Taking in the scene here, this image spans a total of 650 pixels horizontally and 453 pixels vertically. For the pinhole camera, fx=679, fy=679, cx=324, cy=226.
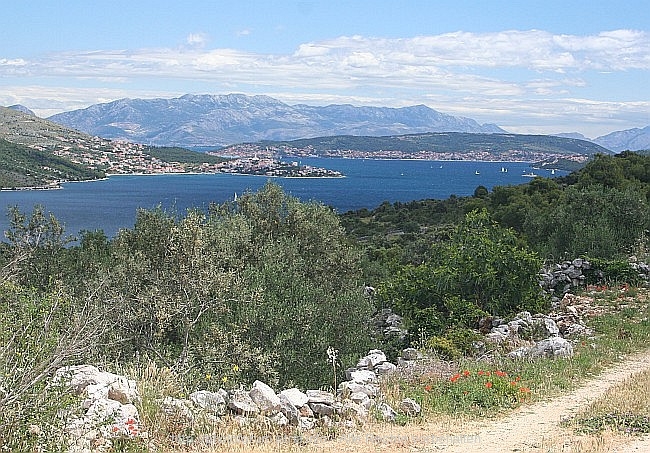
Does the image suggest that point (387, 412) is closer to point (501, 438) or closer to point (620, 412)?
point (501, 438)

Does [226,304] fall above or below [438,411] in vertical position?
above

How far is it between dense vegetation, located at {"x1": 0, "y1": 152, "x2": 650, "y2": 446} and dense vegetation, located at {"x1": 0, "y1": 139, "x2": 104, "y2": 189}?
13214cm

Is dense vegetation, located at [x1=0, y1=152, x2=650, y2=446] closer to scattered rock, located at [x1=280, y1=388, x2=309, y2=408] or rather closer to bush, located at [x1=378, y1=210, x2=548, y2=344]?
bush, located at [x1=378, y1=210, x2=548, y2=344]

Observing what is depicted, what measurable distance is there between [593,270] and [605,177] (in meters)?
29.8

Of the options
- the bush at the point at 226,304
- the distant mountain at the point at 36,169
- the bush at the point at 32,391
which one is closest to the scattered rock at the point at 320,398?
the bush at the point at 226,304

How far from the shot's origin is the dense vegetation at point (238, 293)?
909cm

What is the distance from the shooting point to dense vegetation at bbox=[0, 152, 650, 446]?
9090mm

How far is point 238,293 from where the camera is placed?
15672mm

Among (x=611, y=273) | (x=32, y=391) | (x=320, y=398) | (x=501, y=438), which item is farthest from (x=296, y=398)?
(x=611, y=273)

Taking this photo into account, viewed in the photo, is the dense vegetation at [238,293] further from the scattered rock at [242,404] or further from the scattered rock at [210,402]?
the scattered rock at [242,404]

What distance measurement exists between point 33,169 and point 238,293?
513ft

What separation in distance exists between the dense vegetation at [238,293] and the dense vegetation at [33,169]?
434 feet

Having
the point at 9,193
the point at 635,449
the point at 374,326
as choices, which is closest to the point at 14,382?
the point at 635,449

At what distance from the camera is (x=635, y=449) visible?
8117mm
